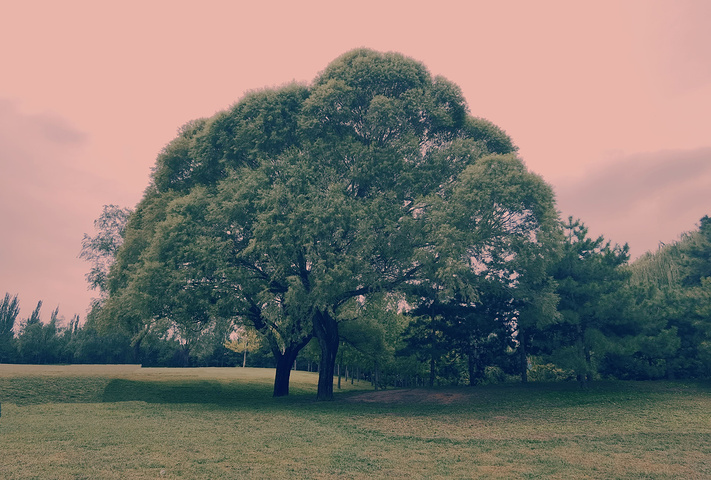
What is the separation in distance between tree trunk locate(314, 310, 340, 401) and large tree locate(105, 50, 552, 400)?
0.09 m

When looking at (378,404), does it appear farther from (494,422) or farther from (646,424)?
(646,424)

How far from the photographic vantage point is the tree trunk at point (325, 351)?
25.0 metres

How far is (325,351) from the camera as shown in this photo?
25188 millimetres

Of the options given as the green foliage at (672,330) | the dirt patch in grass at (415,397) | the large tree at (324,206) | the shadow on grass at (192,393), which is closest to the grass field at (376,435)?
the dirt patch in grass at (415,397)

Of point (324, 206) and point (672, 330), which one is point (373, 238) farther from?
point (672, 330)

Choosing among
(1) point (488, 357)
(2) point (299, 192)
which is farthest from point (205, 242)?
(1) point (488, 357)

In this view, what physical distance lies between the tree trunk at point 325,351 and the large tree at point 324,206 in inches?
3.4

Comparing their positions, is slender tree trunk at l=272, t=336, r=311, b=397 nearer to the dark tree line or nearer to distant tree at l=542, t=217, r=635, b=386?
the dark tree line

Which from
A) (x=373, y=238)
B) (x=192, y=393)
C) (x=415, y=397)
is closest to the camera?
(x=373, y=238)

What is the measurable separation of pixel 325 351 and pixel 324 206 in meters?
9.43

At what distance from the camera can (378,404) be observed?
2314 cm

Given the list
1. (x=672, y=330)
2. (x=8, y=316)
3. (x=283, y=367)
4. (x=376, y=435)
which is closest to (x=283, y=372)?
(x=283, y=367)

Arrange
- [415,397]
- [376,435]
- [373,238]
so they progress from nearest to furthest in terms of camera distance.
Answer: [376,435]
[373,238]
[415,397]

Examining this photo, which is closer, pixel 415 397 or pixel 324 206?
pixel 324 206
